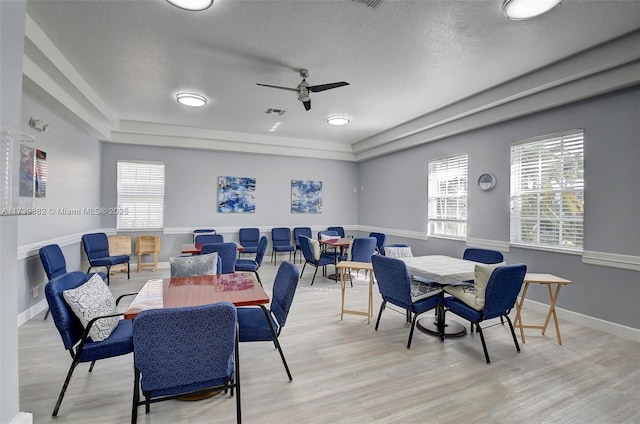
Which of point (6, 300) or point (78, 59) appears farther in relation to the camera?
point (78, 59)

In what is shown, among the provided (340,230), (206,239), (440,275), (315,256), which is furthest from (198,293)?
(340,230)

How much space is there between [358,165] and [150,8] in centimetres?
662

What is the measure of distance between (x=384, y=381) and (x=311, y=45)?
11.0 feet

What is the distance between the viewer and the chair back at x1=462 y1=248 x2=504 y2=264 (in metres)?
3.62

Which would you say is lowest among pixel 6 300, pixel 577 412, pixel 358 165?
pixel 577 412

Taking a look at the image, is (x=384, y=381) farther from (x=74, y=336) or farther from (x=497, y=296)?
(x=74, y=336)

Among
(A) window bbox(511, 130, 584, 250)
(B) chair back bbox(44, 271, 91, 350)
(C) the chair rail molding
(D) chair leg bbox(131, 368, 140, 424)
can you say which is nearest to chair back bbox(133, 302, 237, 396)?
(D) chair leg bbox(131, 368, 140, 424)

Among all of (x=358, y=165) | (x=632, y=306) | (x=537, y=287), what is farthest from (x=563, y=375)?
(x=358, y=165)

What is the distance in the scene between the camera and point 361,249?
16.6 feet

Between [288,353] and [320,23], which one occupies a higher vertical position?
[320,23]

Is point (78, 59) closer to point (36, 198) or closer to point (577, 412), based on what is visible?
point (36, 198)

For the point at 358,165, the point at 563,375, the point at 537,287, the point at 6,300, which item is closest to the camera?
the point at 6,300

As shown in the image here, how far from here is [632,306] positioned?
3.23m

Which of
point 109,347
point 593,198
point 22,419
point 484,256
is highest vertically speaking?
point 593,198
